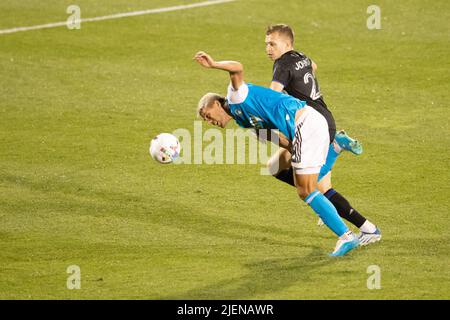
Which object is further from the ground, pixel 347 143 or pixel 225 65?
pixel 225 65

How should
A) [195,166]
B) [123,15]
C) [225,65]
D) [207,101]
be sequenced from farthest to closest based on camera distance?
[123,15] < [195,166] < [207,101] < [225,65]

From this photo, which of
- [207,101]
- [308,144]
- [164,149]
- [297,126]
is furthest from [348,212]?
[164,149]

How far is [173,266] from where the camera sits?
29.7ft

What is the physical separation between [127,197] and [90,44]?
6.99 meters

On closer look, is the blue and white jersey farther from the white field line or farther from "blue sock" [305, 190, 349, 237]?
the white field line

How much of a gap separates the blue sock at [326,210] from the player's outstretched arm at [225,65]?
1.31m

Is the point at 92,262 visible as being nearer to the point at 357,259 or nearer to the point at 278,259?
the point at 278,259

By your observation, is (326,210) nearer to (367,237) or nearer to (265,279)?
(367,237)

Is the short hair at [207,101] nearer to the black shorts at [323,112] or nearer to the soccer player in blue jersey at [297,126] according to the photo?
the soccer player in blue jersey at [297,126]

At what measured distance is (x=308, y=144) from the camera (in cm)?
916

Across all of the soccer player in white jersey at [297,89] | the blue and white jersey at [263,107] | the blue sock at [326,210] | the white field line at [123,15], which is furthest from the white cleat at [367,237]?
the white field line at [123,15]

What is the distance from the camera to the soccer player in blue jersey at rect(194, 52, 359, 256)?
29.7ft

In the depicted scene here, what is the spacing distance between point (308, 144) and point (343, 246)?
104 cm

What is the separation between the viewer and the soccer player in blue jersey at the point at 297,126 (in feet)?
29.7
